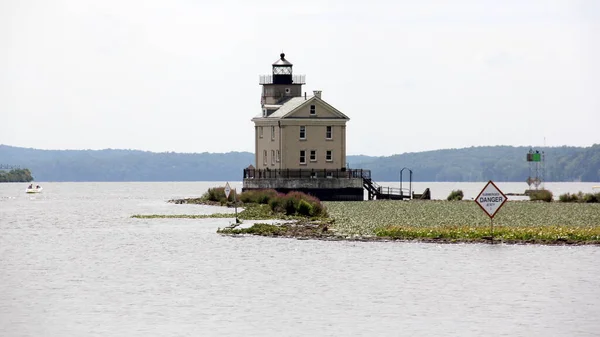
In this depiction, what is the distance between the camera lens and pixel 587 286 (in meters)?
36.1

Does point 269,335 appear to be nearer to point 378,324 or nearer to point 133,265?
point 378,324

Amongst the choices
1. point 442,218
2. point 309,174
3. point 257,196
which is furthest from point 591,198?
point 442,218

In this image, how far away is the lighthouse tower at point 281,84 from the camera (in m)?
115

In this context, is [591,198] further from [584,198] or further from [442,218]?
[442,218]

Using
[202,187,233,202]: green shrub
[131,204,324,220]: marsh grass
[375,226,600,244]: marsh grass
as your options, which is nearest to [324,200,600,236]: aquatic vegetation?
[375,226,600,244]: marsh grass

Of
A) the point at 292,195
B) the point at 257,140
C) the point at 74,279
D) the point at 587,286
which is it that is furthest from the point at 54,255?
the point at 257,140

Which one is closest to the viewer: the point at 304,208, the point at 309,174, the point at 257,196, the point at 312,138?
the point at 304,208

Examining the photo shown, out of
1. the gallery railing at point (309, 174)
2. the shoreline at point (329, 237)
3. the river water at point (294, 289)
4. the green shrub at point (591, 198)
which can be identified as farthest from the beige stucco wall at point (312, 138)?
the river water at point (294, 289)

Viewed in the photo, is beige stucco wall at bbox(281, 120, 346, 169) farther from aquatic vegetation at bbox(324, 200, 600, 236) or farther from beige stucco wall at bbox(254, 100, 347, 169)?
aquatic vegetation at bbox(324, 200, 600, 236)

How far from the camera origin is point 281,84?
115m

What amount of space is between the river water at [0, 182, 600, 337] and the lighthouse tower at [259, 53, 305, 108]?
57.9 meters

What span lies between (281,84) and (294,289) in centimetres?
7977

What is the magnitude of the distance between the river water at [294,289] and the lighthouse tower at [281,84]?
190ft

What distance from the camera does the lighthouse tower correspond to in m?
115
